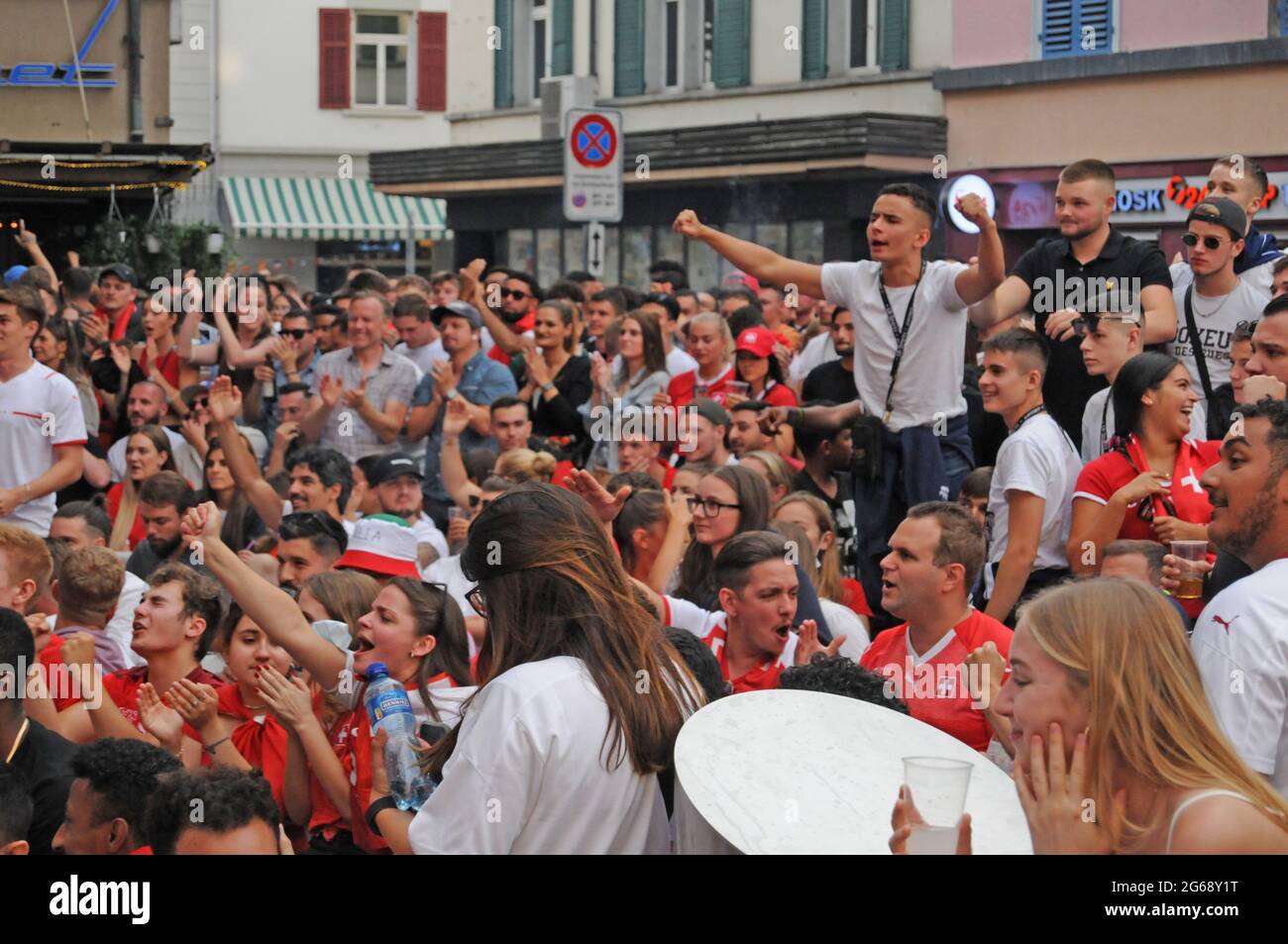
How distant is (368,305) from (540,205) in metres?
15.4

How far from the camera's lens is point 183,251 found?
71.7ft

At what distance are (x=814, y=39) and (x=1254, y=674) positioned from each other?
19.0 metres

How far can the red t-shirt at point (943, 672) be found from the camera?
16.7 ft

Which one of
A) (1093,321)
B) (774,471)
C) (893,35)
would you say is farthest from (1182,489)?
(893,35)

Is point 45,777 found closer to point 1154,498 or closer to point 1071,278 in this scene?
point 1154,498

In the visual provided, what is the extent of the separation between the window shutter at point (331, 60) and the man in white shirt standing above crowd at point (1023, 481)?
2993 cm

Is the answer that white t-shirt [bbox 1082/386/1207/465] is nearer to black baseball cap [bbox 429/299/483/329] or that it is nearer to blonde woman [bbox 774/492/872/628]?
blonde woman [bbox 774/492/872/628]

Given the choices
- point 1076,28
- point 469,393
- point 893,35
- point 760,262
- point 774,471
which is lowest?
point 774,471

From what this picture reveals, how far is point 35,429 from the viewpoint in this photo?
8281 mm

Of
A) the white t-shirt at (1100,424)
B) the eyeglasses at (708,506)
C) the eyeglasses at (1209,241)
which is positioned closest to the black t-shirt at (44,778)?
the eyeglasses at (708,506)

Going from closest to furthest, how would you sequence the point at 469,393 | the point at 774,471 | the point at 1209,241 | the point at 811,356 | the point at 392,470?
the point at 1209,241, the point at 774,471, the point at 392,470, the point at 469,393, the point at 811,356

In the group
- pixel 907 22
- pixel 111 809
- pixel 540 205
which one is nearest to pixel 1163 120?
pixel 907 22

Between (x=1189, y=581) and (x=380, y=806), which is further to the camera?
(x=1189, y=581)

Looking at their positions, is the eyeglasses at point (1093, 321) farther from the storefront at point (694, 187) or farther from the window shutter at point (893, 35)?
the window shutter at point (893, 35)
